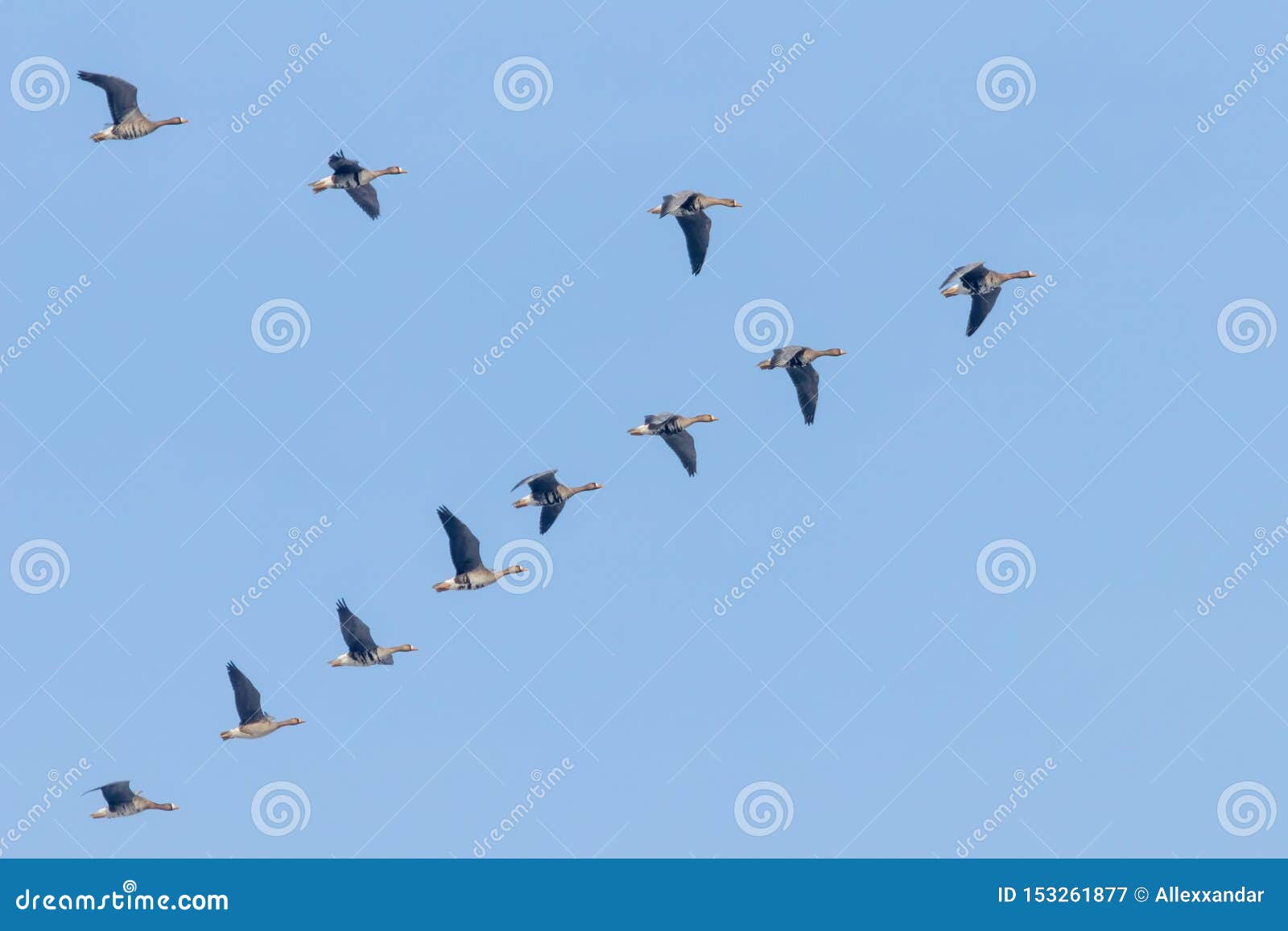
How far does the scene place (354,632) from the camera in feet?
241

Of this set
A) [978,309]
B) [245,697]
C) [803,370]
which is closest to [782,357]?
[803,370]

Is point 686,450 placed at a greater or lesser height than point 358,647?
greater

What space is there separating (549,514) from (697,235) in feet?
27.7

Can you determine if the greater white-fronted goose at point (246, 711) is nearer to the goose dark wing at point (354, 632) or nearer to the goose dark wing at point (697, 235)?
the goose dark wing at point (354, 632)

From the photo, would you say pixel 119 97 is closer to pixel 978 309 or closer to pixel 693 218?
pixel 693 218

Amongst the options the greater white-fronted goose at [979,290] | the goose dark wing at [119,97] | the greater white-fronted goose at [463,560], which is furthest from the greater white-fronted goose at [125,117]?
the greater white-fronted goose at [979,290]

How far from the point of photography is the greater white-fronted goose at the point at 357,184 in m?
75.8

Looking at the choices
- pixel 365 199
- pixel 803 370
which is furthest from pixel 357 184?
pixel 803 370

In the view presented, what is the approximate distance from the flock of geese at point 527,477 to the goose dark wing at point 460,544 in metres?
0.02

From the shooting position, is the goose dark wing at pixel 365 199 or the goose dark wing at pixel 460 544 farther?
the goose dark wing at pixel 365 199

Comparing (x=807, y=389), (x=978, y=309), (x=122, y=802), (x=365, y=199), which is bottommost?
(x=122, y=802)

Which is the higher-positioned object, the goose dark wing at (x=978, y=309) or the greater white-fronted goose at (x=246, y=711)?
the goose dark wing at (x=978, y=309)
